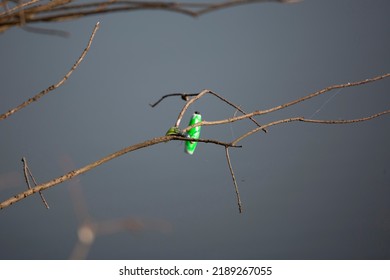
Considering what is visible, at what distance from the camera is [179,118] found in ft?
1.69

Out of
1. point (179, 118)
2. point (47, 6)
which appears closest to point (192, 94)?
point (179, 118)

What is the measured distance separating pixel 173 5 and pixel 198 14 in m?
0.01

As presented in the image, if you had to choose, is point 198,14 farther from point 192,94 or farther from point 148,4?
point 192,94

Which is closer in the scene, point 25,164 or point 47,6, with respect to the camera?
point 47,6

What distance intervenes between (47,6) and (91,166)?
139 mm

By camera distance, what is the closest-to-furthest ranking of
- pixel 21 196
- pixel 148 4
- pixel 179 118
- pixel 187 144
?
pixel 148 4
pixel 21 196
pixel 179 118
pixel 187 144

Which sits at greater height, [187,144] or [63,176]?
[187,144]

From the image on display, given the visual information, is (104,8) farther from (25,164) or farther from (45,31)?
(25,164)

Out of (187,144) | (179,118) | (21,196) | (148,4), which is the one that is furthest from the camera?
(187,144)

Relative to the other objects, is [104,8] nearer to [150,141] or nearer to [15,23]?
[15,23]

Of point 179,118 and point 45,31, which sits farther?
point 179,118

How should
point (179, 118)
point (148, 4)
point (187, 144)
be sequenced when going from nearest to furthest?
point (148, 4) < point (179, 118) < point (187, 144)

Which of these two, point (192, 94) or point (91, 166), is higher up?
point (192, 94)

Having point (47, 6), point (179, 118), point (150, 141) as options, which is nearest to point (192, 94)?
point (179, 118)
